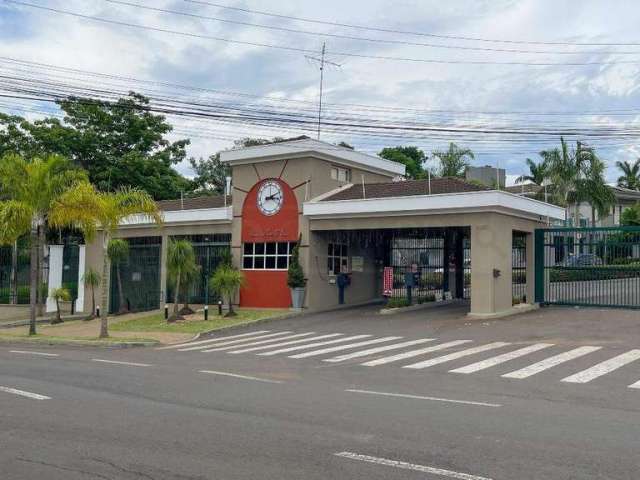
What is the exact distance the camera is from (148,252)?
3288 centimetres

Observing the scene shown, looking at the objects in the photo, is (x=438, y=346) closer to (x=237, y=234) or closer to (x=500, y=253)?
(x=500, y=253)

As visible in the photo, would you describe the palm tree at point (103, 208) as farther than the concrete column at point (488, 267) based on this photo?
No

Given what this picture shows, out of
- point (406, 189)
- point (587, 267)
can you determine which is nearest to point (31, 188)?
point (406, 189)

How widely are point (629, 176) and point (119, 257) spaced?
5580 cm

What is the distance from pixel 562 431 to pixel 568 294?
20.0m

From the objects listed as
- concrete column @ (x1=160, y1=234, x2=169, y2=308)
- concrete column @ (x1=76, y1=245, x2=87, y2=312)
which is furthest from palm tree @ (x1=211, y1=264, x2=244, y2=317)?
concrete column @ (x1=76, y1=245, x2=87, y2=312)

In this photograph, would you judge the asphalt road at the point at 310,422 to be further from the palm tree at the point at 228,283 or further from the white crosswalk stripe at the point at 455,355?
the palm tree at the point at 228,283

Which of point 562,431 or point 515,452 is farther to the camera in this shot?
point 562,431

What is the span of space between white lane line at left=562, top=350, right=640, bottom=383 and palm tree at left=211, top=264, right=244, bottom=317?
50.0 ft

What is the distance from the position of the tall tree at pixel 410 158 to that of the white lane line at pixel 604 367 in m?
49.4

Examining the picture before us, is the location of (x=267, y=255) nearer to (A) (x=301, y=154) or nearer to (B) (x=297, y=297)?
(B) (x=297, y=297)

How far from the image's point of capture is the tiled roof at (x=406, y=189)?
26095mm

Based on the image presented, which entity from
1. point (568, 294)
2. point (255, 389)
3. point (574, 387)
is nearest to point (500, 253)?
point (568, 294)

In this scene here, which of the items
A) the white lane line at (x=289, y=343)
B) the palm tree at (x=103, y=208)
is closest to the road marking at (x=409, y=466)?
the white lane line at (x=289, y=343)
